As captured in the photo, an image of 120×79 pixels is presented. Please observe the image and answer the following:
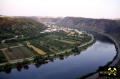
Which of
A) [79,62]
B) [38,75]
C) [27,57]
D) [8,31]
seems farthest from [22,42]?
[38,75]

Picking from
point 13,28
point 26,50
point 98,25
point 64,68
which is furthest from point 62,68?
point 98,25

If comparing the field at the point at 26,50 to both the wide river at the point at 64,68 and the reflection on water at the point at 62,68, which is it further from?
the wide river at the point at 64,68

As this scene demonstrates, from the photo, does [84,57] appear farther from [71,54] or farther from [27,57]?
[27,57]

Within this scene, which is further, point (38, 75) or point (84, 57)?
point (84, 57)

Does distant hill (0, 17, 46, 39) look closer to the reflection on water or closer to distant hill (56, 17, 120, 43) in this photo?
the reflection on water

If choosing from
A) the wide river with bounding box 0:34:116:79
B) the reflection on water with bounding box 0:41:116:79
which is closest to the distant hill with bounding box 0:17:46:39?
the reflection on water with bounding box 0:41:116:79

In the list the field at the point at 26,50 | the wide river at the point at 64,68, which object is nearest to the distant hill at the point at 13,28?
the field at the point at 26,50

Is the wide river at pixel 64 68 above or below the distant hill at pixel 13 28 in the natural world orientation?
below

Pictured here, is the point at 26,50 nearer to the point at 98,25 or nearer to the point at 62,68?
the point at 62,68

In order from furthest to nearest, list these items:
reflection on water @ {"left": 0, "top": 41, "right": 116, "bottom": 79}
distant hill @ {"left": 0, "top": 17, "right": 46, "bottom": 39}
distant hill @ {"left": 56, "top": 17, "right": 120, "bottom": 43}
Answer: distant hill @ {"left": 56, "top": 17, "right": 120, "bottom": 43} → distant hill @ {"left": 0, "top": 17, "right": 46, "bottom": 39} → reflection on water @ {"left": 0, "top": 41, "right": 116, "bottom": 79}
